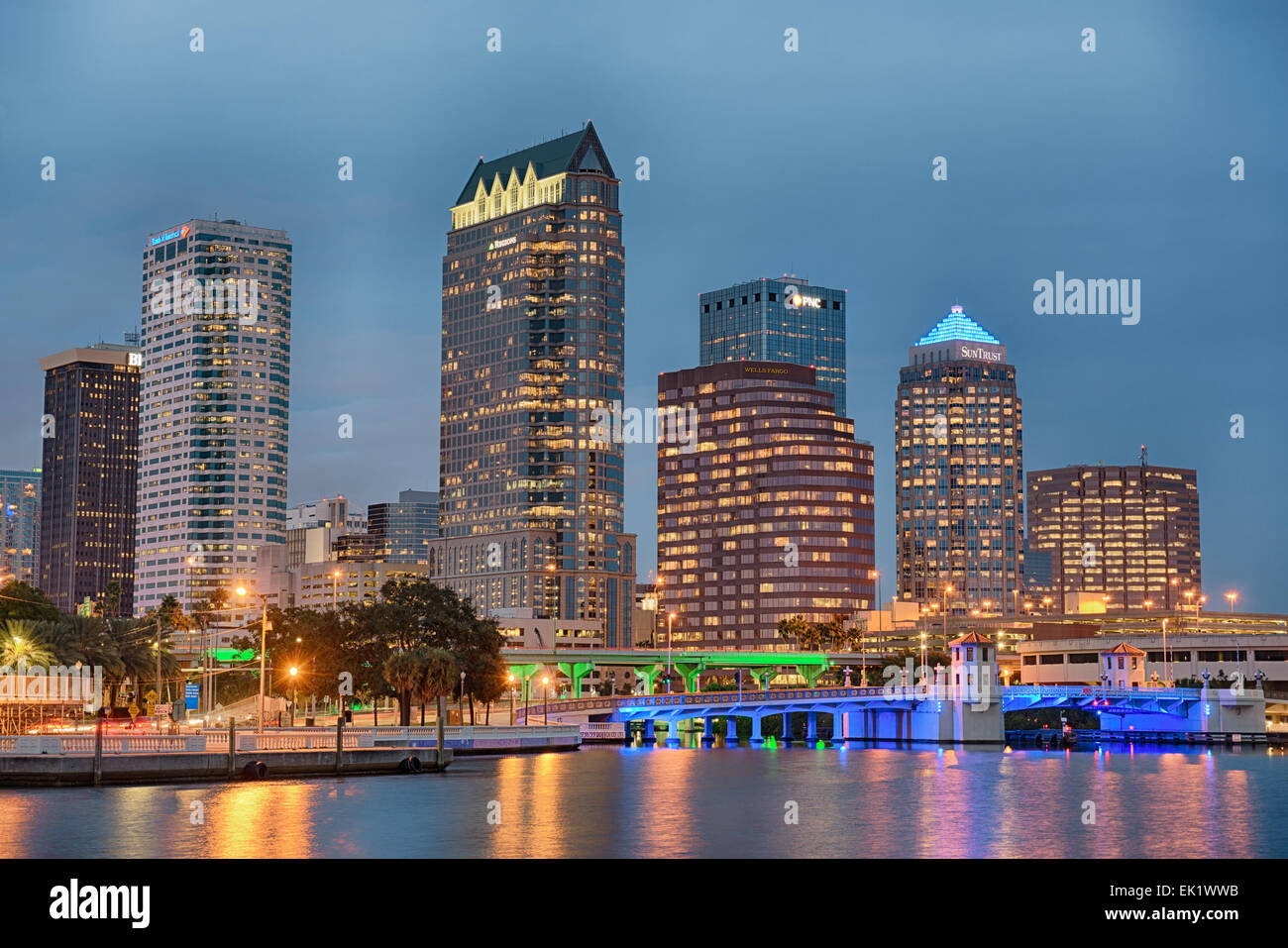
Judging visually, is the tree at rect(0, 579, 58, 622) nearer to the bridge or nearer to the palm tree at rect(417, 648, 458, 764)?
the palm tree at rect(417, 648, 458, 764)

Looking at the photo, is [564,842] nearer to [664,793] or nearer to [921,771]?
[664,793]

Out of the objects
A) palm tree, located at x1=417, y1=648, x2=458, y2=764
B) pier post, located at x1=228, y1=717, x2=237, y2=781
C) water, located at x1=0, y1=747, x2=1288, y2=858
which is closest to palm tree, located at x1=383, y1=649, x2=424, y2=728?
Result: palm tree, located at x1=417, y1=648, x2=458, y2=764

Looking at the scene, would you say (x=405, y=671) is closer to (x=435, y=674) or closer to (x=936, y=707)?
(x=435, y=674)

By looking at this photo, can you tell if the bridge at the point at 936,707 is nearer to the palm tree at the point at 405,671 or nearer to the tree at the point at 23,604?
the palm tree at the point at 405,671

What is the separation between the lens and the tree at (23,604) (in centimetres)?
13875

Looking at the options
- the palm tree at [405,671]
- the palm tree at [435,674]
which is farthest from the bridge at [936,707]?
the palm tree at [405,671]

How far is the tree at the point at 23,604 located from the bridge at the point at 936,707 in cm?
4909

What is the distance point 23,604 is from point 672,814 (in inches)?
3469

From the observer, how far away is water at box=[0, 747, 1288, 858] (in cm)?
6819

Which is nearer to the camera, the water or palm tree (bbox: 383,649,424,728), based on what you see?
the water

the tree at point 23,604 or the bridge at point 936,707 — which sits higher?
the tree at point 23,604

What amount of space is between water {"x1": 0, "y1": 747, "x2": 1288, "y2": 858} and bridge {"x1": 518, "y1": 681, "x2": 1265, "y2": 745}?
4501cm
